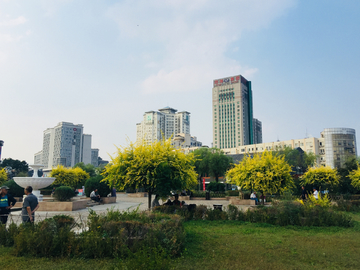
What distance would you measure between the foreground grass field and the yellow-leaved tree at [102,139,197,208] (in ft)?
8.38

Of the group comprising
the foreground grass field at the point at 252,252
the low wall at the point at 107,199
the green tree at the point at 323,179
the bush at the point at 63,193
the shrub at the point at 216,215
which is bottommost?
the low wall at the point at 107,199

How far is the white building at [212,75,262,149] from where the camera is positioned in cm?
15425

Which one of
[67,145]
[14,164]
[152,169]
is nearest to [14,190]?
[152,169]

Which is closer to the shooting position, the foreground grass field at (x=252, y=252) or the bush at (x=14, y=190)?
the foreground grass field at (x=252, y=252)

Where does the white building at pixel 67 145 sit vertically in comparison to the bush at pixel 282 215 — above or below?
above

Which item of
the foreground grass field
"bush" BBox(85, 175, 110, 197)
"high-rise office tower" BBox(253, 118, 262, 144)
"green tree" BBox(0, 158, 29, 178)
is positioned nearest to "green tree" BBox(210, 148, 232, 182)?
"bush" BBox(85, 175, 110, 197)

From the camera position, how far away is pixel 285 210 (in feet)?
36.2

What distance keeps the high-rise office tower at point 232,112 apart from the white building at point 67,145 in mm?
78129

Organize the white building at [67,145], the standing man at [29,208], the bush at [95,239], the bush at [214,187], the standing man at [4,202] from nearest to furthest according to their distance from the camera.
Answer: the bush at [95,239] → the standing man at [29,208] → the standing man at [4,202] → the bush at [214,187] → the white building at [67,145]

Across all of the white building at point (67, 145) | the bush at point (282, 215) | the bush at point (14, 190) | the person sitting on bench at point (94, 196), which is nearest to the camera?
the bush at point (282, 215)

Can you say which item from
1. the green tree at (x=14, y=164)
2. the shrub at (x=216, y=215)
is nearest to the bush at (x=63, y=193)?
the shrub at (x=216, y=215)

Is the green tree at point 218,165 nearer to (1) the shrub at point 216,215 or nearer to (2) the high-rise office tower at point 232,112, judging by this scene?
(1) the shrub at point 216,215

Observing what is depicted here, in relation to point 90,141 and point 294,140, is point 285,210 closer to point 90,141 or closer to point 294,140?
point 294,140

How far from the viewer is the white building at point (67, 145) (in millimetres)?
162000
